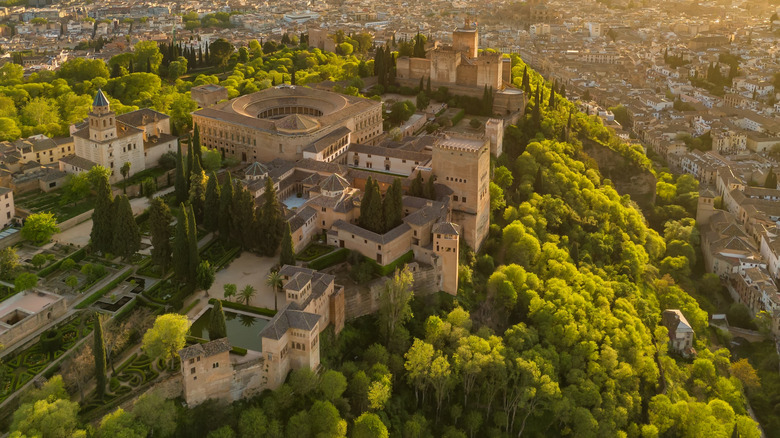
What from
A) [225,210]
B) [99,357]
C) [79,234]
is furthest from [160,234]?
[99,357]

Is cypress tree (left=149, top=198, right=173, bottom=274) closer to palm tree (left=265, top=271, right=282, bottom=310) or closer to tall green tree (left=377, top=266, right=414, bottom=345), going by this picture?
palm tree (left=265, top=271, right=282, bottom=310)

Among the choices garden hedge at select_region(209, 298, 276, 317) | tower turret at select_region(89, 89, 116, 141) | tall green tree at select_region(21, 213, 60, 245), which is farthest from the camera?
tower turret at select_region(89, 89, 116, 141)

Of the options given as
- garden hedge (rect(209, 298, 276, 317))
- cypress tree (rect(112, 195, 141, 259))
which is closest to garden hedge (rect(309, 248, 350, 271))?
garden hedge (rect(209, 298, 276, 317))

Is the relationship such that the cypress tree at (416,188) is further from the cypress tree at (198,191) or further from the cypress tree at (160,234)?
the cypress tree at (160,234)

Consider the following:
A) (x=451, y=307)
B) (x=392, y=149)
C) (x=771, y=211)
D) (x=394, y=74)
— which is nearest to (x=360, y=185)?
(x=392, y=149)

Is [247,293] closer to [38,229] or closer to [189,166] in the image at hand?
[38,229]

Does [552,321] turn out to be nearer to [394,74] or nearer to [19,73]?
[394,74]
